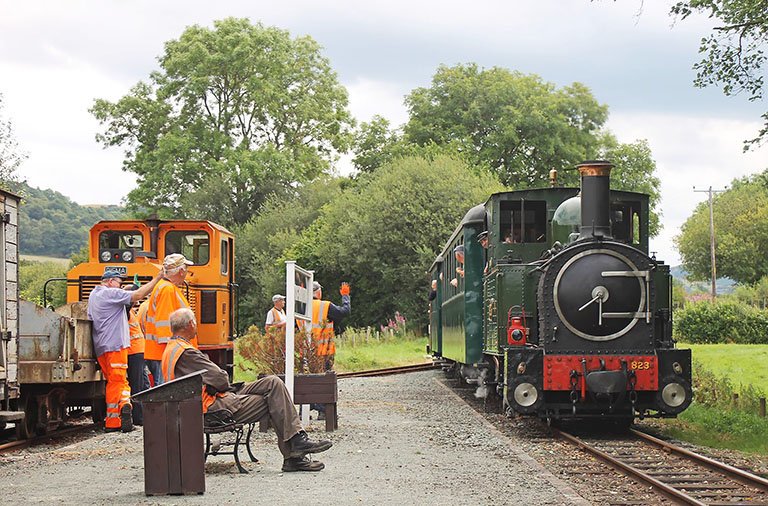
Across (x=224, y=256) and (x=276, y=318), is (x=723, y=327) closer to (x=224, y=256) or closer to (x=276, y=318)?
(x=224, y=256)

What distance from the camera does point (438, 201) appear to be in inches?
1638

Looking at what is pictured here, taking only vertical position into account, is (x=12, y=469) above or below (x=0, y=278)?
below

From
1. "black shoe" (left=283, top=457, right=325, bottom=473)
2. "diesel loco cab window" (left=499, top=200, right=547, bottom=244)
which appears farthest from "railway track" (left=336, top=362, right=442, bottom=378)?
"black shoe" (left=283, top=457, right=325, bottom=473)

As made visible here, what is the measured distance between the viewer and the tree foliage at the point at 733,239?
74.6m

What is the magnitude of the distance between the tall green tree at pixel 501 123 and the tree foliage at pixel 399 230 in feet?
29.4

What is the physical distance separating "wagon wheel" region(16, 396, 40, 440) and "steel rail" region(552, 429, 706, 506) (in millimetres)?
6295

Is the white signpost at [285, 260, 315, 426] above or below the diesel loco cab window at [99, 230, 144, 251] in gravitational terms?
below

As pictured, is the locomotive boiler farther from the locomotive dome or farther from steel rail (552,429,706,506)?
steel rail (552,429,706,506)

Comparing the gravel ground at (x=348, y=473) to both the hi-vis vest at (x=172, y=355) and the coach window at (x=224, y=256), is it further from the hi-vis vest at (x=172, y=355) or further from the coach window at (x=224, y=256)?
the coach window at (x=224, y=256)

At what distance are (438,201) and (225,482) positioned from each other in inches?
1304

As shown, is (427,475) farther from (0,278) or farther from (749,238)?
(749,238)

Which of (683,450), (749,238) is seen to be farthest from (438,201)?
(749,238)

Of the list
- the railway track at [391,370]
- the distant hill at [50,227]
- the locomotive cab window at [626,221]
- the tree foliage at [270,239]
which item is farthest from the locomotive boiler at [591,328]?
the distant hill at [50,227]

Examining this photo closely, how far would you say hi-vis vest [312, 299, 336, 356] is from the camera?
46.0 feet
